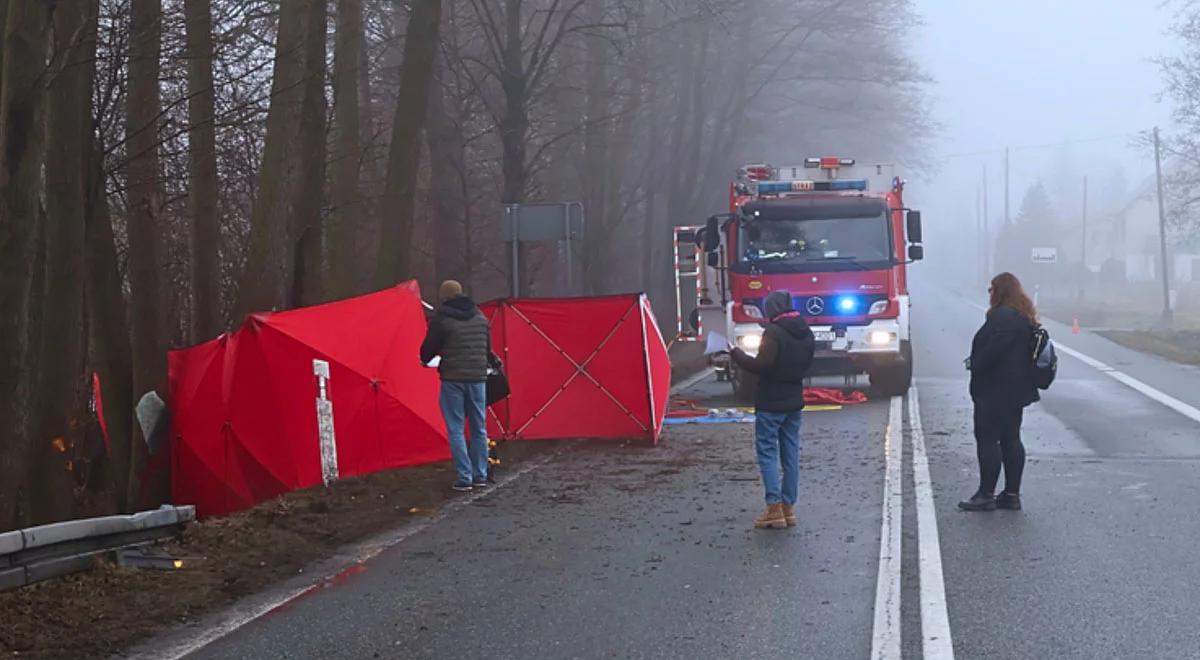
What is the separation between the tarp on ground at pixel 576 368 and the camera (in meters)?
15.1

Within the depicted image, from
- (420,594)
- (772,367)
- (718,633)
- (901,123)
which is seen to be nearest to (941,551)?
(772,367)

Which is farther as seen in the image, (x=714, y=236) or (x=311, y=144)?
(x=714, y=236)

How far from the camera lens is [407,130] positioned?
18.3 metres

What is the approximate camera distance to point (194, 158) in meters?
16.2

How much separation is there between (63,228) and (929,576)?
750 cm

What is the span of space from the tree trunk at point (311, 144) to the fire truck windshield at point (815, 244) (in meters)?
5.77

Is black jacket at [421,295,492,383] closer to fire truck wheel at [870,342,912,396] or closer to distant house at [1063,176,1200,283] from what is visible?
fire truck wheel at [870,342,912,396]

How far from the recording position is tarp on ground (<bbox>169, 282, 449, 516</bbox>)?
13023mm

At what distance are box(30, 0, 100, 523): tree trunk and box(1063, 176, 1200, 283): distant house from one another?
89.4m

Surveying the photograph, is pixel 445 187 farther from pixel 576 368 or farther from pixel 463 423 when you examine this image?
pixel 463 423

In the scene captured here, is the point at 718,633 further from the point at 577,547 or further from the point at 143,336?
the point at 143,336

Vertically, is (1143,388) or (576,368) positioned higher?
(576,368)

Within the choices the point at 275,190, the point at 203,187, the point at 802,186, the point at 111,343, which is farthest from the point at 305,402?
the point at 802,186

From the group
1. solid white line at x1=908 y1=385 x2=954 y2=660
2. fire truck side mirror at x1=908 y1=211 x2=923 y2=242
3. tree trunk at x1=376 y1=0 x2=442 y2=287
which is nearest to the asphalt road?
solid white line at x1=908 y1=385 x2=954 y2=660
